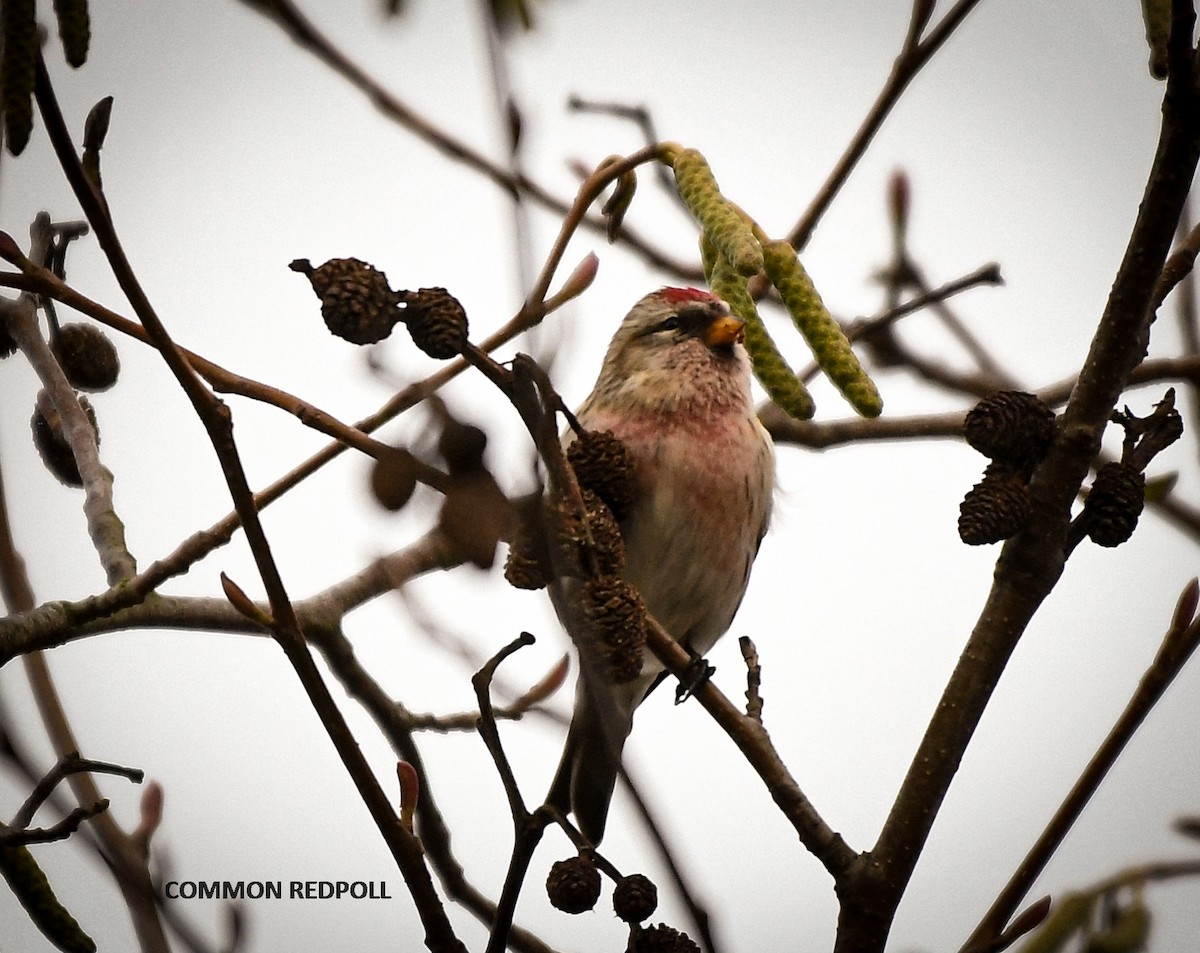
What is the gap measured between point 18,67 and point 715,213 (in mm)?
631

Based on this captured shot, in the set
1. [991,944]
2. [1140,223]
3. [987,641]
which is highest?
[1140,223]

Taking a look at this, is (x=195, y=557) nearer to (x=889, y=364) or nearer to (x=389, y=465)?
(x=389, y=465)

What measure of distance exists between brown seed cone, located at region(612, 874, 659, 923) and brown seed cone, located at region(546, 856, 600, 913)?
0.12 ft

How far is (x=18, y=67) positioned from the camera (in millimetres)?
1059

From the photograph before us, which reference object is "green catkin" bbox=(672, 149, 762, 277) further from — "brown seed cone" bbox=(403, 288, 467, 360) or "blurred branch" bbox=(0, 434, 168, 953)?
"blurred branch" bbox=(0, 434, 168, 953)

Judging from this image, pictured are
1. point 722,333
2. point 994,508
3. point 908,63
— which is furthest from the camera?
point 722,333

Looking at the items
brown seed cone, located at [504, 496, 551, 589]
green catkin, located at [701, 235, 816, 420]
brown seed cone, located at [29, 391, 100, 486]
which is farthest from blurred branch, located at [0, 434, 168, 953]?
green catkin, located at [701, 235, 816, 420]

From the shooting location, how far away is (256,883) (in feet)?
6.47

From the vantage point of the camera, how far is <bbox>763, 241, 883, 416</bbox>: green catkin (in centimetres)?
130

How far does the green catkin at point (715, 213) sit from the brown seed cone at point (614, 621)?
0.41m

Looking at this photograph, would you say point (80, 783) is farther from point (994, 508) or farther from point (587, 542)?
point (994, 508)

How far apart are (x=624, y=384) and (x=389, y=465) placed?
1.73 metres

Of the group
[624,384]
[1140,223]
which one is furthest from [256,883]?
[1140,223]

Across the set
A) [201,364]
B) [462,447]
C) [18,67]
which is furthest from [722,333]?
[18,67]
